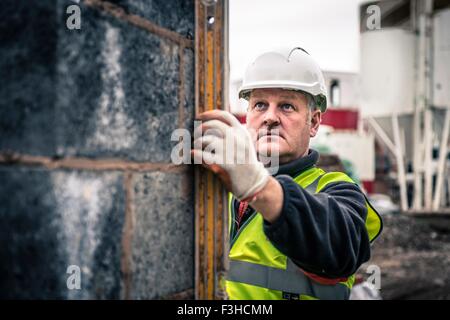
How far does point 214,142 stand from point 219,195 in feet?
0.77

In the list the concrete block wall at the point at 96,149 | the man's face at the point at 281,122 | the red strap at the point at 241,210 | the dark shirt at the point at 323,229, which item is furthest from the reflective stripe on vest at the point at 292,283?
the concrete block wall at the point at 96,149

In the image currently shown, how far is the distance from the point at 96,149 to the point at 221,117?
1.46 ft

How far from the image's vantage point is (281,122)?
→ 2.35 metres

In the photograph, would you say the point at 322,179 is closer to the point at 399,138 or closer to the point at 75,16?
the point at 75,16

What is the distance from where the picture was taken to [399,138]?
1260 centimetres

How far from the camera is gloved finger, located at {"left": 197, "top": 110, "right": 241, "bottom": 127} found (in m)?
1.46

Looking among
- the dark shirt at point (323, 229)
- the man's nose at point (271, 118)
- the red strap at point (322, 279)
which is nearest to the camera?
the dark shirt at point (323, 229)

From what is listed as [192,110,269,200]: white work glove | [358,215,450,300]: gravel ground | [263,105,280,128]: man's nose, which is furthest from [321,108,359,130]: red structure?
[192,110,269,200]: white work glove

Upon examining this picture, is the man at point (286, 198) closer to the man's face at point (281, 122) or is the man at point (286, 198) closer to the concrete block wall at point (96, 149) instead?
the man's face at point (281, 122)

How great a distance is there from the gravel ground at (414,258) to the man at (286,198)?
4499 millimetres

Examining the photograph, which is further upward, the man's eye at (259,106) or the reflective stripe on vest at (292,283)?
the man's eye at (259,106)

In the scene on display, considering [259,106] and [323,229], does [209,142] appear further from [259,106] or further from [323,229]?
[259,106]

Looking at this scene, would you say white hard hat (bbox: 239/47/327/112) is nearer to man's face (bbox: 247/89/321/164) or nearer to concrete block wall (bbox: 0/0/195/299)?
man's face (bbox: 247/89/321/164)

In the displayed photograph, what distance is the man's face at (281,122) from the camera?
235cm
